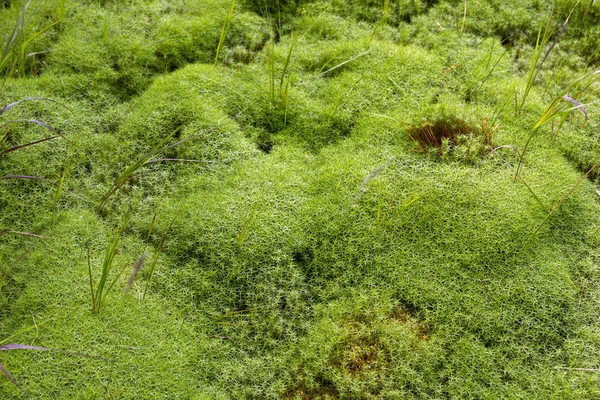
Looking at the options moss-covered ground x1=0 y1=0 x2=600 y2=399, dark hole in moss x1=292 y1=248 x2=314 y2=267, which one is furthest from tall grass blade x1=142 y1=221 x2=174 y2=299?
dark hole in moss x1=292 y1=248 x2=314 y2=267

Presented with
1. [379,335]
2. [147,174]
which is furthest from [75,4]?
[379,335]

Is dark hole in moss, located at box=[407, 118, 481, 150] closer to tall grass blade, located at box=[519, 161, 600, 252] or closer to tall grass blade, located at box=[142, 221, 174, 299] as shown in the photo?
tall grass blade, located at box=[519, 161, 600, 252]

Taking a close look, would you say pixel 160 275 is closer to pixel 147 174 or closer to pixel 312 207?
pixel 147 174

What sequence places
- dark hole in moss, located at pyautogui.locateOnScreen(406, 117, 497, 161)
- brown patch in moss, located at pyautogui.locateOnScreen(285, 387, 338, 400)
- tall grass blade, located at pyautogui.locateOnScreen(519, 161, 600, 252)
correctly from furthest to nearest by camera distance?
1. dark hole in moss, located at pyautogui.locateOnScreen(406, 117, 497, 161)
2. tall grass blade, located at pyautogui.locateOnScreen(519, 161, 600, 252)
3. brown patch in moss, located at pyautogui.locateOnScreen(285, 387, 338, 400)

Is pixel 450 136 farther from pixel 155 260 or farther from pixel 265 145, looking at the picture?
pixel 155 260

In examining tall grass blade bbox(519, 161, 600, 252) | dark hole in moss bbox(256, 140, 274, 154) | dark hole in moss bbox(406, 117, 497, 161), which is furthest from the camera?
dark hole in moss bbox(256, 140, 274, 154)

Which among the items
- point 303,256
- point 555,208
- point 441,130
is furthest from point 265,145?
point 555,208

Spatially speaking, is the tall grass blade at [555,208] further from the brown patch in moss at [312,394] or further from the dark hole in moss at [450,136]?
the brown patch in moss at [312,394]

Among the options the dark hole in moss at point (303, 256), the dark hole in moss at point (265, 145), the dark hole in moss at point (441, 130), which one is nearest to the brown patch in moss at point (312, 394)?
the dark hole in moss at point (303, 256)

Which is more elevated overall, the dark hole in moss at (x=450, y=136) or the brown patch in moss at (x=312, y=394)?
the dark hole in moss at (x=450, y=136)
